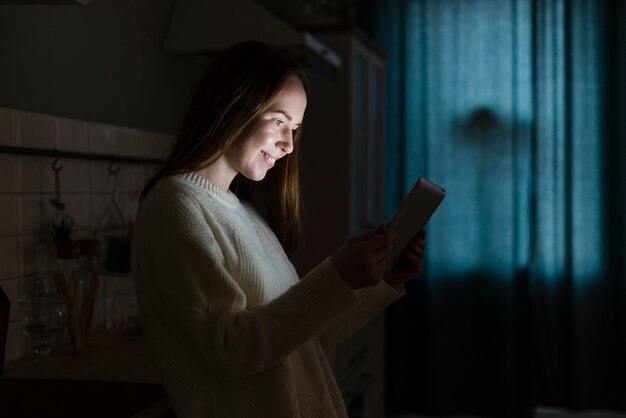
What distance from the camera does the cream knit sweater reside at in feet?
3.78

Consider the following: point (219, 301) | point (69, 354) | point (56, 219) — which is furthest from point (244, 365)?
point (56, 219)

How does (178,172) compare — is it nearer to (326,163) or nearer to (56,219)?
(56,219)

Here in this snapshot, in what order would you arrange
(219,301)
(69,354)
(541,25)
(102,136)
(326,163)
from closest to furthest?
1. (219,301)
2. (69,354)
3. (102,136)
4. (326,163)
5. (541,25)

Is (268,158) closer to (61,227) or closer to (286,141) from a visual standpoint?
(286,141)

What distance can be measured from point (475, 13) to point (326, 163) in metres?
1.04

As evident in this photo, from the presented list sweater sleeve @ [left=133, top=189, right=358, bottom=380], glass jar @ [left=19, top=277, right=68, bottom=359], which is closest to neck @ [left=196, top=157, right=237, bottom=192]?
sweater sleeve @ [left=133, top=189, right=358, bottom=380]

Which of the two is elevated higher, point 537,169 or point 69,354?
point 537,169

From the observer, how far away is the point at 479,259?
3555mm

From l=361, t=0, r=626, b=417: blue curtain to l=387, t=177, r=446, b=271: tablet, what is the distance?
7.14 ft

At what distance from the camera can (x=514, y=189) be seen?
3510 mm

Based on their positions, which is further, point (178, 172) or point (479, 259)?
point (479, 259)

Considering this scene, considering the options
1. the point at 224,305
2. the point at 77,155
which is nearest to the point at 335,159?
the point at 77,155

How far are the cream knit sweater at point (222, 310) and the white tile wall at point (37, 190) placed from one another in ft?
2.00

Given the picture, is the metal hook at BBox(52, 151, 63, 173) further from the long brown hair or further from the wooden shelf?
the long brown hair
